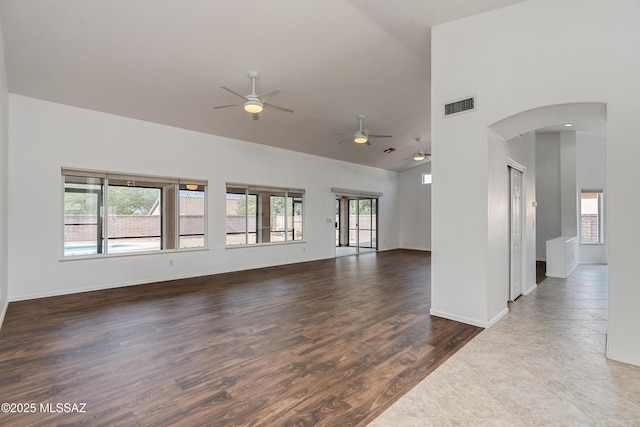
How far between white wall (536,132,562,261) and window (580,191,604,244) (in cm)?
92

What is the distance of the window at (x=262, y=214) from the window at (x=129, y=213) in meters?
0.77

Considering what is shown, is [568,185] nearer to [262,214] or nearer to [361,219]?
[361,219]

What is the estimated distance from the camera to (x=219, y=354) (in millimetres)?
3066

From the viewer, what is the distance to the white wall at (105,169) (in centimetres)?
491

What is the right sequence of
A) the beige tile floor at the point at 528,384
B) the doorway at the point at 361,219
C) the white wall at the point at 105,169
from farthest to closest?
the doorway at the point at 361,219 < the white wall at the point at 105,169 < the beige tile floor at the point at 528,384

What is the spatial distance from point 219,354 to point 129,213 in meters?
4.33

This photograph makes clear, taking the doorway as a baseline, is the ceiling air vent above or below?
above

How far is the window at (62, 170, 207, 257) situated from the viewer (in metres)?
5.52

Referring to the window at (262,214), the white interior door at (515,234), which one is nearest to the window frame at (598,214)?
the white interior door at (515,234)

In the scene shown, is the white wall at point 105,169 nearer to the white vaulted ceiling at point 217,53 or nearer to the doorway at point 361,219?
the white vaulted ceiling at point 217,53

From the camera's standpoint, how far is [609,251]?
9.77ft

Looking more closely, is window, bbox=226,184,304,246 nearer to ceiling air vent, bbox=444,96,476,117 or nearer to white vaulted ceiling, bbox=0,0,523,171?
white vaulted ceiling, bbox=0,0,523,171

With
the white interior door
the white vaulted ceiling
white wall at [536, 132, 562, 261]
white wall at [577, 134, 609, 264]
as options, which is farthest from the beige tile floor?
white wall at [577, 134, 609, 264]

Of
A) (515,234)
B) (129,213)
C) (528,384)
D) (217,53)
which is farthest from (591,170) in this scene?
(129,213)
